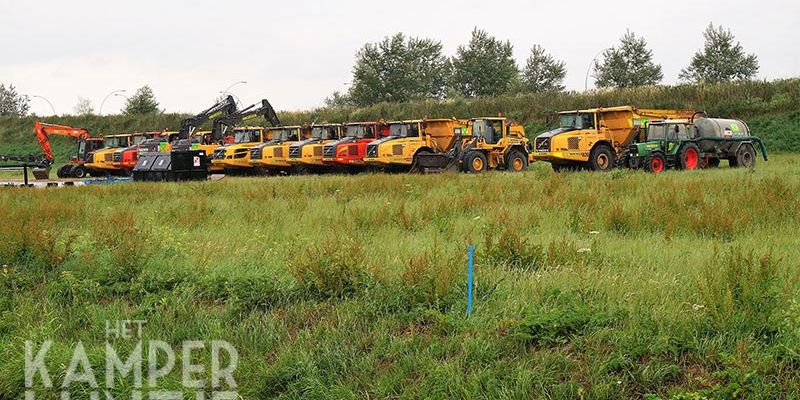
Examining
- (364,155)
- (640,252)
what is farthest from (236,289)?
(364,155)

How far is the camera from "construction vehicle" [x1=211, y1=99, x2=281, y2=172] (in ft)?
109

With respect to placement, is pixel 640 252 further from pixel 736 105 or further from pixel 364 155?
pixel 736 105

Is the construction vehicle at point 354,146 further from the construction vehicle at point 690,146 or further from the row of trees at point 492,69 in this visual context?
the row of trees at point 492,69

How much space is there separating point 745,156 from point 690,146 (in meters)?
3.16

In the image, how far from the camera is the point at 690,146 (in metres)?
26.0

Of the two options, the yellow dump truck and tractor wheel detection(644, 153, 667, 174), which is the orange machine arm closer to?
the yellow dump truck

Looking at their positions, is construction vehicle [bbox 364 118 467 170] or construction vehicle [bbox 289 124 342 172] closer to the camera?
construction vehicle [bbox 364 118 467 170]

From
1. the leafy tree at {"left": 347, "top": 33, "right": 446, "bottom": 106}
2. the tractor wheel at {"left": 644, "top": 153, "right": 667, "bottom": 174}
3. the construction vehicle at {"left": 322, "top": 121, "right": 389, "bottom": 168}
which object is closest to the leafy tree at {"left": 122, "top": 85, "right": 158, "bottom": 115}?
the leafy tree at {"left": 347, "top": 33, "right": 446, "bottom": 106}

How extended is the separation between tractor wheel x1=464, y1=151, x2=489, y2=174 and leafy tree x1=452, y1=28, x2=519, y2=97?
147ft

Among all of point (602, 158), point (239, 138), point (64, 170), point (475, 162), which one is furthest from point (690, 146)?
point (64, 170)

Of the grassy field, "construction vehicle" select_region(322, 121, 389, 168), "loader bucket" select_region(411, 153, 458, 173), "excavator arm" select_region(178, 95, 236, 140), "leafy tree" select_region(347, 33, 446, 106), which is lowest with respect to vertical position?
the grassy field

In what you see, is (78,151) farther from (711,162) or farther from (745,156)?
(745,156)

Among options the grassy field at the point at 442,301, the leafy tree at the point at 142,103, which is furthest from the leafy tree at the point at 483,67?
the grassy field at the point at 442,301

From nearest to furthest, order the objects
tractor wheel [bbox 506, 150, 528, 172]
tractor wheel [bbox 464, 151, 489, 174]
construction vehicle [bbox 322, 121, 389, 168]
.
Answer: tractor wheel [bbox 464, 151, 489, 174] → tractor wheel [bbox 506, 150, 528, 172] → construction vehicle [bbox 322, 121, 389, 168]
